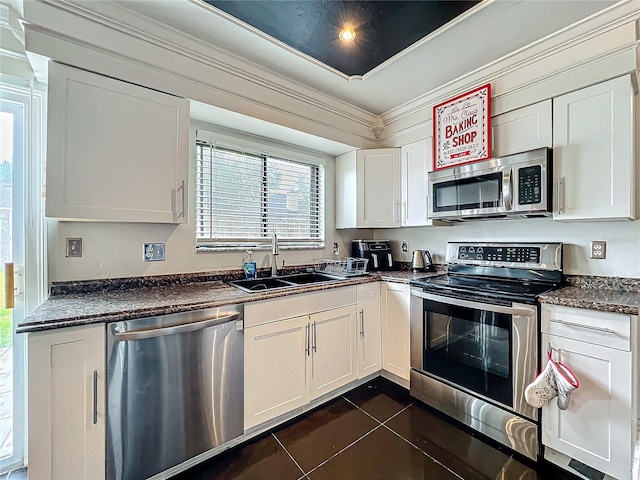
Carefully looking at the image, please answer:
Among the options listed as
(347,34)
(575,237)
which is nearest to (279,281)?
(347,34)

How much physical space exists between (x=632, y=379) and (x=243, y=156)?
109 inches

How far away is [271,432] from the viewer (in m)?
1.88

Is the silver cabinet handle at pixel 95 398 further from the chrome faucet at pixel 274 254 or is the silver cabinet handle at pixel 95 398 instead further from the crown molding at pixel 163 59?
the crown molding at pixel 163 59

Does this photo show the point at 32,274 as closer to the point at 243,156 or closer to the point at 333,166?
the point at 243,156

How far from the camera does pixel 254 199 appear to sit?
252 cm

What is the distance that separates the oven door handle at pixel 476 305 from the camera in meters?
1.65

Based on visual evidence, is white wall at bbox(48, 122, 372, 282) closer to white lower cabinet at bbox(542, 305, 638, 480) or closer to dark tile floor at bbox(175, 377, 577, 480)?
dark tile floor at bbox(175, 377, 577, 480)

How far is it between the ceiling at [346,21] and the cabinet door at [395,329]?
67.6 inches

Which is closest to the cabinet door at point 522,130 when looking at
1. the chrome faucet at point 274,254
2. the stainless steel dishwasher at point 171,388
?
Answer: the chrome faucet at point 274,254

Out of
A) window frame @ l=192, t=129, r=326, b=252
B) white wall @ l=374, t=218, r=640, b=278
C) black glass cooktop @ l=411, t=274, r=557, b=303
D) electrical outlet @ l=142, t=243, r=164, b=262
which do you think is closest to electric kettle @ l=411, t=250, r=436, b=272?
white wall @ l=374, t=218, r=640, b=278

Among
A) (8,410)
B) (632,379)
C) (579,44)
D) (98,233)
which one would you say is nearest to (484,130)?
(579,44)

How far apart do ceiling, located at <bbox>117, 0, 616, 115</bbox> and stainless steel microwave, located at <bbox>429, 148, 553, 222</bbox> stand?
711mm

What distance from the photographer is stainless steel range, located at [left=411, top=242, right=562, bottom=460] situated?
5.43 feet

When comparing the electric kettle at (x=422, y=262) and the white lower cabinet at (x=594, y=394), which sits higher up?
the electric kettle at (x=422, y=262)
